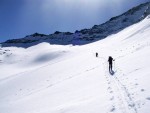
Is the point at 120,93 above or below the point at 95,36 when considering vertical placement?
below

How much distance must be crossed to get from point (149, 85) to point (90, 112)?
4.11m

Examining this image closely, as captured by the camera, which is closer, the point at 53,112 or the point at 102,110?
the point at 102,110

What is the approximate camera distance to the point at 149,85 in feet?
46.1

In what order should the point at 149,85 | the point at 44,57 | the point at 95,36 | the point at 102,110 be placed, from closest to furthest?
the point at 102,110, the point at 149,85, the point at 44,57, the point at 95,36

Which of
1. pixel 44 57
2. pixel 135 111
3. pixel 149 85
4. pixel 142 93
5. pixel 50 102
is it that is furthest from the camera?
pixel 44 57

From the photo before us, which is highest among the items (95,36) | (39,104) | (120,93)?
(95,36)

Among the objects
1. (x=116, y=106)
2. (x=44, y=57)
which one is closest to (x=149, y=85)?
(x=116, y=106)

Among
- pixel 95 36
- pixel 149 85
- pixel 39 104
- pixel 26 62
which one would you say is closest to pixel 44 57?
pixel 26 62

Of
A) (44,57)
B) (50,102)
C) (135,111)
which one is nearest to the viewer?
(135,111)

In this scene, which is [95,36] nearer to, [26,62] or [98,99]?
[26,62]

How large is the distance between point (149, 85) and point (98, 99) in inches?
123

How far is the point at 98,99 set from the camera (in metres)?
14.5

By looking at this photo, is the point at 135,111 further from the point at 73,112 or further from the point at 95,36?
the point at 95,36

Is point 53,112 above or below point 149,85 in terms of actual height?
below
